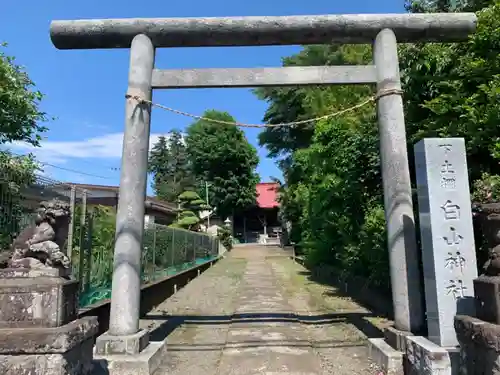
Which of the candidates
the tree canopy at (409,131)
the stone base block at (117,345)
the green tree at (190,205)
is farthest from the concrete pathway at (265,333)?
the green tree at (190,205)

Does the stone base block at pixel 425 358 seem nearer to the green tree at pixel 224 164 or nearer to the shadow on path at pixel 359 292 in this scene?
the shadow on path at pixel 359 292

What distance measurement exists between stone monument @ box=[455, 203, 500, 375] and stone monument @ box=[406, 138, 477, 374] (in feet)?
2.11

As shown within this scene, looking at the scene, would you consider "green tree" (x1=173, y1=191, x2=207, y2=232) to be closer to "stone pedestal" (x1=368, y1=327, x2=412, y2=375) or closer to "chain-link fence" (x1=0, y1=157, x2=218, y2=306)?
"chain-link fence" (x1=0, y1=157, x2=218, y2=306)

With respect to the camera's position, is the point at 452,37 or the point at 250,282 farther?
the point at 250,282

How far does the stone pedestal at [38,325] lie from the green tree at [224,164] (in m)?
33.4

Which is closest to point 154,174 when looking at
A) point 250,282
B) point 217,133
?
point 217,133

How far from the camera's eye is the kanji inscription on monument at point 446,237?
4008 millimetres

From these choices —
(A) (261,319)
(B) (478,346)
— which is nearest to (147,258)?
(A) (261,319)

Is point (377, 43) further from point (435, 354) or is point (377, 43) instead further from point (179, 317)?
point (179, 317)

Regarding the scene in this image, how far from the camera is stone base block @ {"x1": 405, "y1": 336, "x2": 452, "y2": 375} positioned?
3.76 meters

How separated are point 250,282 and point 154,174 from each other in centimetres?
3740

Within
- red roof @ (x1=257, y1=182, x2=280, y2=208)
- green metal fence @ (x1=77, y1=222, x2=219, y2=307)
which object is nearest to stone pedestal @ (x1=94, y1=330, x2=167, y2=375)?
green metal fence @ (x1=77, y1=222, x2=219, y2=307)

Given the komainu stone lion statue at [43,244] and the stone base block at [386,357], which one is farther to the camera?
the stone base block at [386,357]

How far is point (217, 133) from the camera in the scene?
37.5 metres
